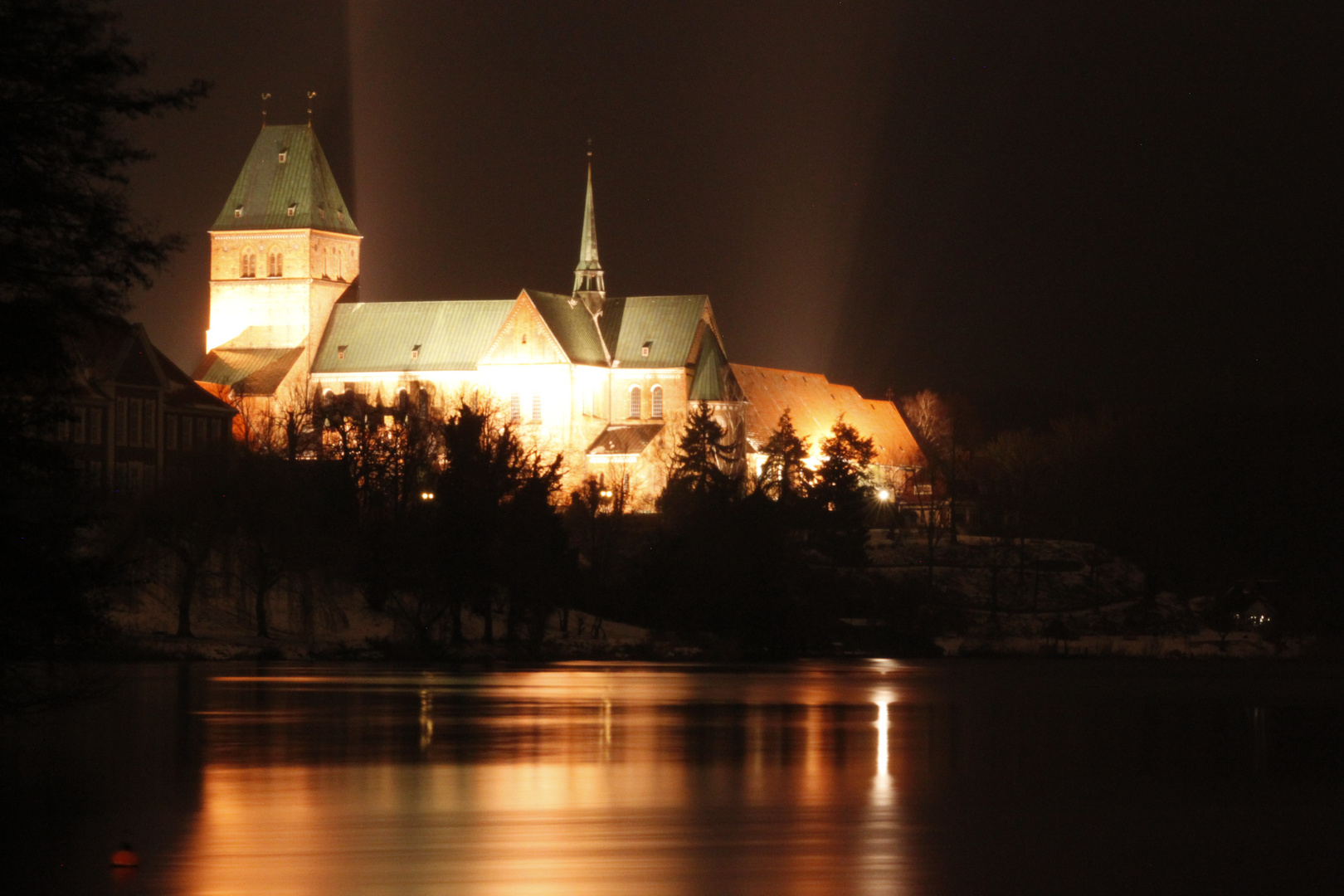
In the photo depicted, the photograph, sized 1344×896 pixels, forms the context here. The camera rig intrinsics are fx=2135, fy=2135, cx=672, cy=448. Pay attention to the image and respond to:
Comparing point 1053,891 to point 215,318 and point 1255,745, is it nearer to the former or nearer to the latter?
point 1255,745

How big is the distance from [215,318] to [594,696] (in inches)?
4221

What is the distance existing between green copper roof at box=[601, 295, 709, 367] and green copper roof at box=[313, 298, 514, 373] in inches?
294

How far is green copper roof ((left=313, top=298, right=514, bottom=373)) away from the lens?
14462cm

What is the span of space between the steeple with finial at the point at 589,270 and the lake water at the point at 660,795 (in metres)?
99.2

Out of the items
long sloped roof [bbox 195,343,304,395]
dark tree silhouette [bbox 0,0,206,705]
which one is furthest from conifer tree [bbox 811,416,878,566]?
dark tree silhouette [bbox 0,0,206,705]

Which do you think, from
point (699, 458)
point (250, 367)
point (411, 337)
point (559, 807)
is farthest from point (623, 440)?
point (559, 807)

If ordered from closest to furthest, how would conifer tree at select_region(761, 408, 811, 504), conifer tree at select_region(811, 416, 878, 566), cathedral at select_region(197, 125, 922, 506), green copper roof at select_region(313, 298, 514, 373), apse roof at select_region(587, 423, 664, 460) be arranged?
1. conifer tree at select_region(811, 416, 878, 566)
2. conifer tree at select_region(761, 408, 811, 504)
3. apse roof at select_region(587, 423, 664, 460)
4. cathedral at select_region(197, 125, 922, 506)
5. green copper roof at select_region(313, 298, 514, 373)

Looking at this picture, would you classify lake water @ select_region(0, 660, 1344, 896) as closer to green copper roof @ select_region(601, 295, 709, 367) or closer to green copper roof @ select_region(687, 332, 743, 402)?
green copper roof @ select_region(687, 332, 743, 402)

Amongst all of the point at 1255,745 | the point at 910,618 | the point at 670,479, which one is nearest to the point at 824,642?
the point at 910,618

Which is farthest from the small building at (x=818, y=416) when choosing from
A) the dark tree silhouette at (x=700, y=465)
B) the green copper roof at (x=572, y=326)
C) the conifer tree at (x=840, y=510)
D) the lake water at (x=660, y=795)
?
the lake water at (x=660, y=795)

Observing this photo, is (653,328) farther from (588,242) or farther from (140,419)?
(140,419)

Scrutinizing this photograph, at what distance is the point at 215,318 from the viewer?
151000mm

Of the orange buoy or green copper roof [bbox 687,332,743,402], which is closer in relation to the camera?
the orange buoy

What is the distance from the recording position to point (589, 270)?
149875mm
